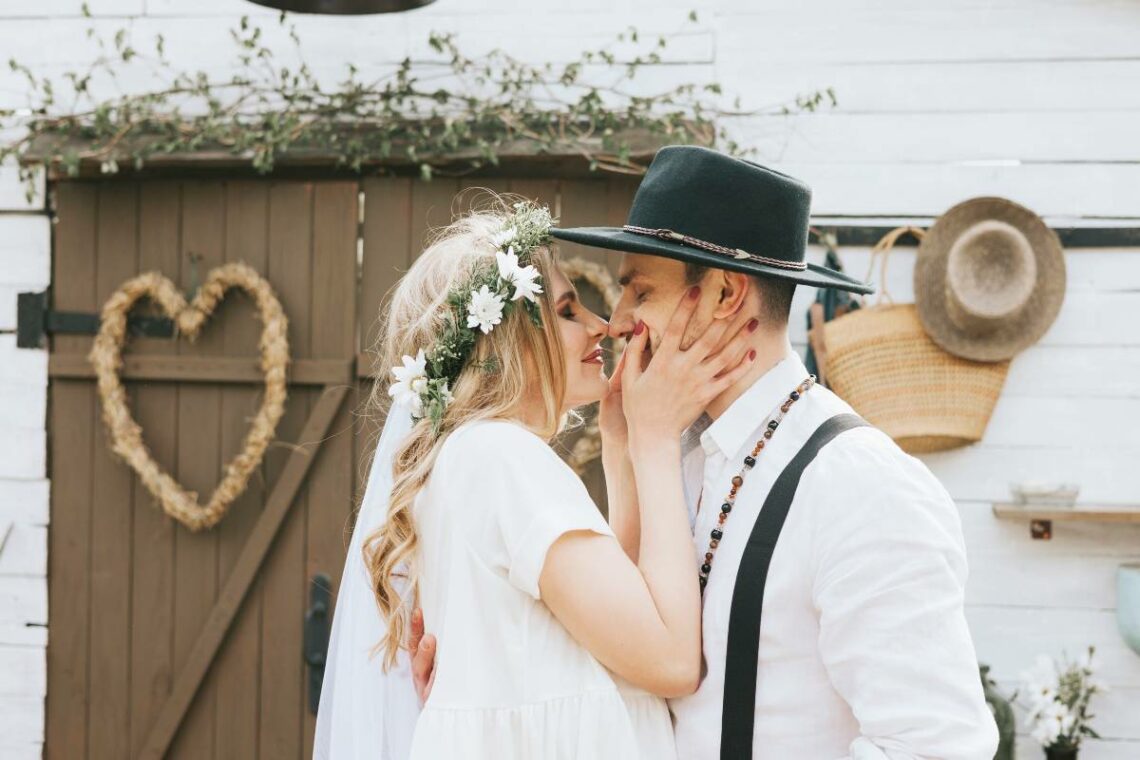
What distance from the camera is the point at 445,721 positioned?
5.76 ft

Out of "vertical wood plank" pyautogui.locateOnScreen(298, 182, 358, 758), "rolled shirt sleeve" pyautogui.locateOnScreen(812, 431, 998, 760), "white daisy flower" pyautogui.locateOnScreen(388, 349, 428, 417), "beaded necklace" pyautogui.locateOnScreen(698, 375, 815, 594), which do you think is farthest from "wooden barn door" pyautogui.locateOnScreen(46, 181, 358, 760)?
"rolled shirt sleeve" pyautogui.locateOnScreen(812, 431, 998, 760)

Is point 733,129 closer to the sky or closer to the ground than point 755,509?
closer to the sky

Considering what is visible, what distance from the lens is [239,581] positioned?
3834 mm

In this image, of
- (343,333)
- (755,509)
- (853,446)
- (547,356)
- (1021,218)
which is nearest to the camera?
(853,446)

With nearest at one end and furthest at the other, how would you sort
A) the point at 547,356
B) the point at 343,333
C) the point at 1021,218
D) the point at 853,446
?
the point at 853,446 < the point at 547,356 < the point at 1021,218 < the point at 343,333

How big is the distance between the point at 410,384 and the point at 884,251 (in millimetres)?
2133

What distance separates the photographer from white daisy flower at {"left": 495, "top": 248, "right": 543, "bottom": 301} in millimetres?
1955

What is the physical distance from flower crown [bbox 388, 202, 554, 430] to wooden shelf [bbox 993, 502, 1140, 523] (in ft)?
7.02

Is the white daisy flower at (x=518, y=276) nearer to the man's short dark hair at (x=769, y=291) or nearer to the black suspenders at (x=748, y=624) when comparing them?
the man's short dark hair at (x=769, y=291)

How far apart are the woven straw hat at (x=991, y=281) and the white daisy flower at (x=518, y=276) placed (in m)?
1.92

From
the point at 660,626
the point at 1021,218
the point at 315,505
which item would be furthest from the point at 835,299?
the point at 660,626

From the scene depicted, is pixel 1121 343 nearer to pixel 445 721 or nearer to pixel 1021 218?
pixel 1021 218

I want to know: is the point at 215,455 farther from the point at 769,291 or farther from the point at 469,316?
the point at 769,291

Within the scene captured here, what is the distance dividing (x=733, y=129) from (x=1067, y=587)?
6.10 ft
